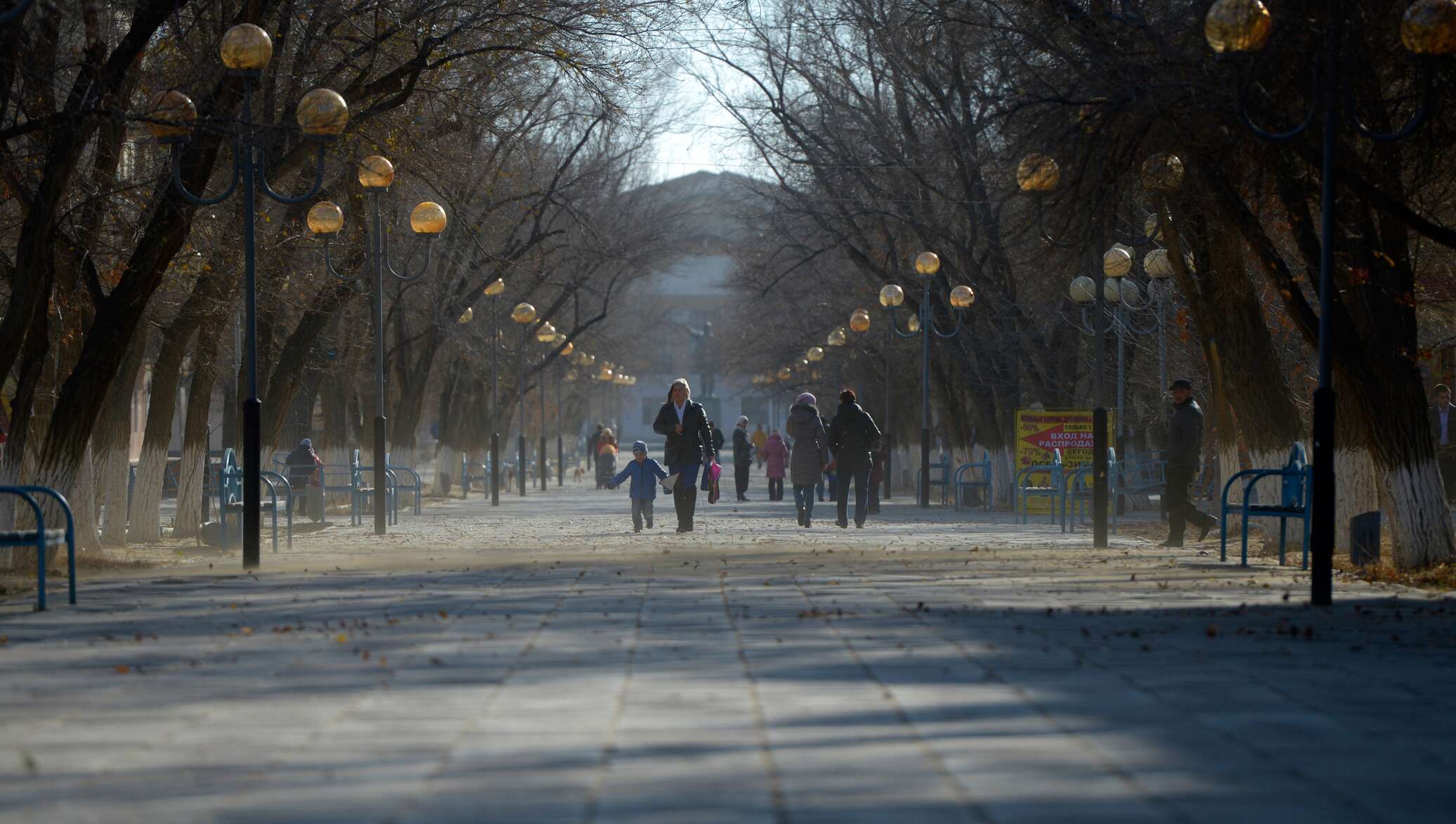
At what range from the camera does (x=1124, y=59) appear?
42.9 ft

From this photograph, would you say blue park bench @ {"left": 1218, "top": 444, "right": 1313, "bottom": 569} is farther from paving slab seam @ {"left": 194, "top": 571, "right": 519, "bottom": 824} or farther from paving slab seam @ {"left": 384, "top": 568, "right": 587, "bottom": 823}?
paving slab seam @ {"left": 194, "top": 571, "right": 519, "bottom": 824}

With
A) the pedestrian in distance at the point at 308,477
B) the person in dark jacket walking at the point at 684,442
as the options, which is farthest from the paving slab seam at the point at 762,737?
the pedestrian in distance at the point at 308,477

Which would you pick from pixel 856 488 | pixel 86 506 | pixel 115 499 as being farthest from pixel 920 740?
pixel 856 488

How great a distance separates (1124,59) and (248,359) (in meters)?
7.39

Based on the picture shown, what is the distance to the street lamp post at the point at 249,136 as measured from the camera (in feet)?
44.9

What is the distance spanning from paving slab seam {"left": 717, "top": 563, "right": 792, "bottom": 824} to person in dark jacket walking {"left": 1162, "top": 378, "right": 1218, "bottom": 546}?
380 inches

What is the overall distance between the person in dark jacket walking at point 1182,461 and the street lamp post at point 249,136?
880 centimetres

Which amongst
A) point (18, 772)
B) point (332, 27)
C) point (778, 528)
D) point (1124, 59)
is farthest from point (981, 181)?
point (18, 772)

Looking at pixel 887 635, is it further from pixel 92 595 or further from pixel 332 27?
pixel 332 27

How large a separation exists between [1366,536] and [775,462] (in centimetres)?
2283

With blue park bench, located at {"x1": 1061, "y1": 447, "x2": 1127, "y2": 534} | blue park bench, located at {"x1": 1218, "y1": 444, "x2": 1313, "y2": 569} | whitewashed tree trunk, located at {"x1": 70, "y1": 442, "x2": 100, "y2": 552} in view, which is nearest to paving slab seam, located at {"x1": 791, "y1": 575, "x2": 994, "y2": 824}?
blue park bench, located at {"x1": 1218, "y1": 444, "x2": 1313, "y2": 569}

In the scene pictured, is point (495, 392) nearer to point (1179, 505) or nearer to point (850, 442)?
point (850, 442)

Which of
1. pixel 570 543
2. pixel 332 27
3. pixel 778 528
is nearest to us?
pixel 332 27

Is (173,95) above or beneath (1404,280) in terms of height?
→ above
